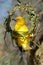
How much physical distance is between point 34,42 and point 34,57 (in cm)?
8

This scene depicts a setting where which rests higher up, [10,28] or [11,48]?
[10,28]

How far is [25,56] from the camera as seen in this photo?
109 centimetres

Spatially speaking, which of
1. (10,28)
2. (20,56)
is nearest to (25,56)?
(20,56)

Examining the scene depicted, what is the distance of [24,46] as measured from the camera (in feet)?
3.49

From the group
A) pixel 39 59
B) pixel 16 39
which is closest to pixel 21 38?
pixel 16 39

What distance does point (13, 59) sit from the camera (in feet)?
3.60

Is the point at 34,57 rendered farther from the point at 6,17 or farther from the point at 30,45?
the point at 6,17

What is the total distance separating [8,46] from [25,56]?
10cm

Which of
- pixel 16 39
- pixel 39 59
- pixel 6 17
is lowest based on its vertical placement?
pixel 39 59

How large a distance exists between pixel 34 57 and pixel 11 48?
12 centimetres

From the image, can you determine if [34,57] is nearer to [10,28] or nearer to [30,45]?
[30,45]

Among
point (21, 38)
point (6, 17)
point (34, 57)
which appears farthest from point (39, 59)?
point (6, 17)

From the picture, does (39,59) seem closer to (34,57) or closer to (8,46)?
(34,57)

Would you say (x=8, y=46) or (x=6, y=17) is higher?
(x=6, y=17)
